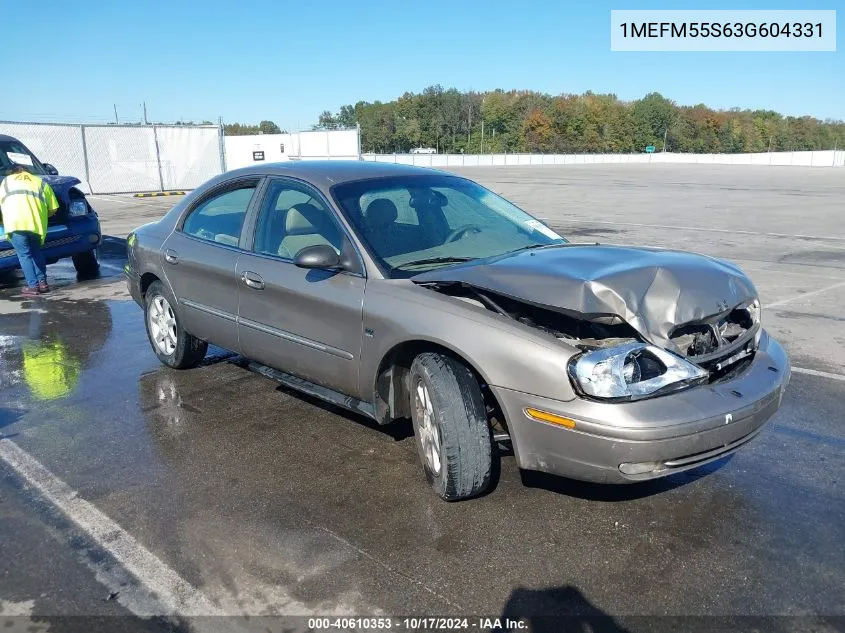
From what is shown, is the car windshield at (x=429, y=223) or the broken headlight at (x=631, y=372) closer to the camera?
the broken headlight at (x=631, y=372)

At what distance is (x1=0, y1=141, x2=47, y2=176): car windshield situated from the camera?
381 inches

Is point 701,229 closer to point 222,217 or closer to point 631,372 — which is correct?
point 222,217

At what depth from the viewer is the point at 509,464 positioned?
4000 mm

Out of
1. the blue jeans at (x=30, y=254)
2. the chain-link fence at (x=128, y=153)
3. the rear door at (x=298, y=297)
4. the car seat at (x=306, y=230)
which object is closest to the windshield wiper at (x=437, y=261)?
the rear door at (x=298, y=297)

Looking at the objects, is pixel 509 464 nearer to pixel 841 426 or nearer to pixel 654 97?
pixel 841 426

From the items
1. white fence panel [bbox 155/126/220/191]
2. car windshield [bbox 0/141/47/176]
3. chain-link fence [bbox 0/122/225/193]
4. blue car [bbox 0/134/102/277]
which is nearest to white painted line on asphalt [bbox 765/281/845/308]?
blue car [bbox 0/134/102/277]

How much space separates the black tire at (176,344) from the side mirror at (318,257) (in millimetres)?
1913

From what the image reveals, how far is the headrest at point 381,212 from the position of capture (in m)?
4.16

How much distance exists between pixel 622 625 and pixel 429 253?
2.19 m

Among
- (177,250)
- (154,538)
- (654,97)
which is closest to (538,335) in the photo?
(154,538)

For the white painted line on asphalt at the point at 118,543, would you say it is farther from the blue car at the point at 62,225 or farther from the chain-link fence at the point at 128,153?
the chain-link fence at the point at 128,153

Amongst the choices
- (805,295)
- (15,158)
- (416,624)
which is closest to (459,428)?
(416,624)

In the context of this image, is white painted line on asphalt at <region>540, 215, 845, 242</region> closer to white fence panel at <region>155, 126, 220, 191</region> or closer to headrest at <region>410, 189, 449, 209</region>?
headrest at <region>410, 189, 449, 209</region>

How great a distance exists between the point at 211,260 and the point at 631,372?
2.98m
